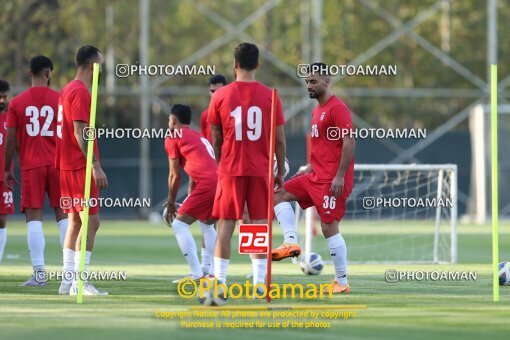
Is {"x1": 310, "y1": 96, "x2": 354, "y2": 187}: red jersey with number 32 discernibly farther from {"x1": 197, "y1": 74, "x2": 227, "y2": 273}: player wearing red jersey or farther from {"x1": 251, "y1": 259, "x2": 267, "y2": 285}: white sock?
{"x1": 197, "y1": 74, "x2": 227, "y2": 273}: player wearing red jersey

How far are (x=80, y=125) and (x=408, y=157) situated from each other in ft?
67.2

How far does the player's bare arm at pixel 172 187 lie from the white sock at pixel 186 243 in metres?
0.10

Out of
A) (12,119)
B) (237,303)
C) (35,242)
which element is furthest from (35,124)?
(237,303)

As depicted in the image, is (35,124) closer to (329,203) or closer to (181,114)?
(181,114)

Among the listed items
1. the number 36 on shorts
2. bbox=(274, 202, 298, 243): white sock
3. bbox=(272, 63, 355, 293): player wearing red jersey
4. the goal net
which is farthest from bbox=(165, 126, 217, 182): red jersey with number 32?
the goal net

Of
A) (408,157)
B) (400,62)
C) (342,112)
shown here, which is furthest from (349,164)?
(400,62)

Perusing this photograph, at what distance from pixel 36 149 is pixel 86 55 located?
1.69 metres

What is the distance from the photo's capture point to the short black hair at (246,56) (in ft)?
32.3

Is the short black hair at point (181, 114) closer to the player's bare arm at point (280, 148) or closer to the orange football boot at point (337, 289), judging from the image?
the player's bare arm at point (280, 148)

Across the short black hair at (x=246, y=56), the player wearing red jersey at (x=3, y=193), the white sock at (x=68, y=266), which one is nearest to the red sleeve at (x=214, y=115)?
the short black hair at (x=246, y=56)

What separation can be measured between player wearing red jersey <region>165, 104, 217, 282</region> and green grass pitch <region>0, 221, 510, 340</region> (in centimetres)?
45

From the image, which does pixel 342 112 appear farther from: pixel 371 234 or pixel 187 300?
pixel 371 234

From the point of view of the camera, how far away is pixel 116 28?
4412cm

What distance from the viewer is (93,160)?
33.6 feet
